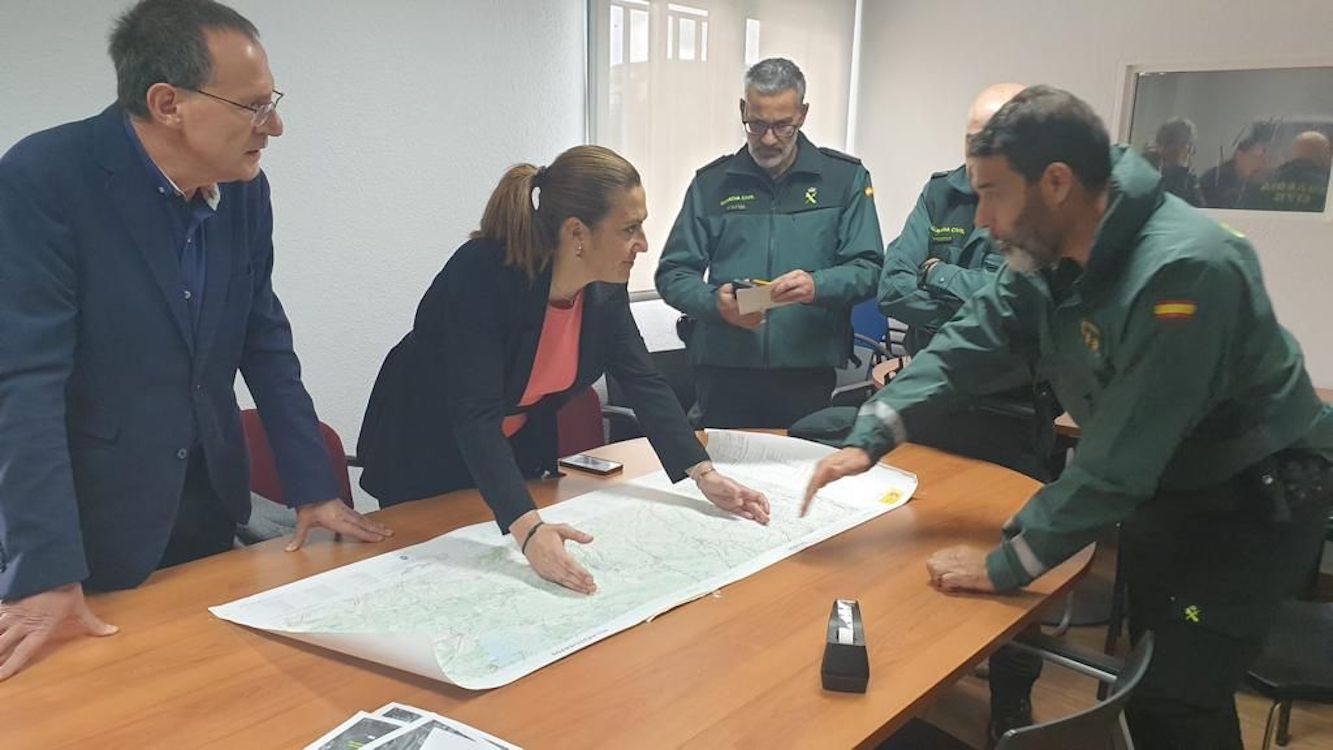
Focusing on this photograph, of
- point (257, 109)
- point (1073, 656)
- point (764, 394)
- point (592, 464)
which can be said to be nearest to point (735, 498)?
point (592, 464)

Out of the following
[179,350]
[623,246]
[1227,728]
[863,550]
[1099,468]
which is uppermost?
[623,246]

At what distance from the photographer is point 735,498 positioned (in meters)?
1.72

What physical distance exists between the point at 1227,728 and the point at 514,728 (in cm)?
126

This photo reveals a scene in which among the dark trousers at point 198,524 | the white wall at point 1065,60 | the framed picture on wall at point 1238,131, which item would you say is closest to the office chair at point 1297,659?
the dark trousers at point 198,524

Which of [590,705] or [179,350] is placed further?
[179,350]

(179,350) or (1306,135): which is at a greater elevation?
(1306,135)

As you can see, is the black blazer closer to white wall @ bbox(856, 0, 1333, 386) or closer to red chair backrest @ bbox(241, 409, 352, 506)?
red chair backrest @ bbox(241, 409, 352, 506)

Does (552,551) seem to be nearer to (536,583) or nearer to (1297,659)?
(536,583)

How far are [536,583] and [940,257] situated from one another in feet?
5.73

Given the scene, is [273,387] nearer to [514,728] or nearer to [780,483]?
[514,728]

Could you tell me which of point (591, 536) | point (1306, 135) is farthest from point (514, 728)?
point (1306, 135)

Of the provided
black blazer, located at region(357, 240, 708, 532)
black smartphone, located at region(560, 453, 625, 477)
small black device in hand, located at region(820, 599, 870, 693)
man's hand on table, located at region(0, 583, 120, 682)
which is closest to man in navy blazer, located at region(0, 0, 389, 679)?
man's hand on table, located at region(0, 583, 120, 682)

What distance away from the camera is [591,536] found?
155 cm

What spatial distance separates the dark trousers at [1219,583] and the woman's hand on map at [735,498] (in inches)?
26.2
